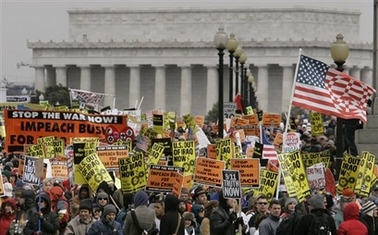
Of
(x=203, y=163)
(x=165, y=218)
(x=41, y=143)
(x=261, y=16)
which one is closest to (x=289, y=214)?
(x=165, y=218)

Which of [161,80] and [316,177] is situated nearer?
[316,177]

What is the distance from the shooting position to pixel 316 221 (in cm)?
2383

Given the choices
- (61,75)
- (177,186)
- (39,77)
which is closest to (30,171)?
(177,186)

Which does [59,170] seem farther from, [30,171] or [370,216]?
[370,216]

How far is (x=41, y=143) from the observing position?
35188 mm

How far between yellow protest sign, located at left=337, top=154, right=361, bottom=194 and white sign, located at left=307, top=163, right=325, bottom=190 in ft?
1.26

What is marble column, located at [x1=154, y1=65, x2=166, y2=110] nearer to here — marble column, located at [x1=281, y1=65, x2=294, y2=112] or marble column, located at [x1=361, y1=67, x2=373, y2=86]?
marble column, located at [x1=281, y1=65, x2=294, y2=112]

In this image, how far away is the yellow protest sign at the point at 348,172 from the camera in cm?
2820

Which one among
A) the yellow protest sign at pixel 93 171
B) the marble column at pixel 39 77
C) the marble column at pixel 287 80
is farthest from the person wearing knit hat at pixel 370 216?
the marble column at pixel 39 77

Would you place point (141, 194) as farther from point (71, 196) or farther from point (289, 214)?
point (71, 196)

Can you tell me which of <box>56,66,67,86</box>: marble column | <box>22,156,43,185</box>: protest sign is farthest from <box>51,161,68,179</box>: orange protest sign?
<box>56,66,67,86</box>: marble column

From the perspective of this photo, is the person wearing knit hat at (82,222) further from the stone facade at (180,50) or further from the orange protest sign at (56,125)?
the stone facade at (180,50)

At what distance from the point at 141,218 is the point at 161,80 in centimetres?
16156

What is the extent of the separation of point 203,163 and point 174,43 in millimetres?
152989
